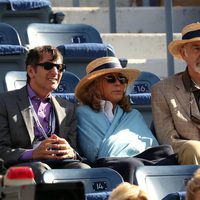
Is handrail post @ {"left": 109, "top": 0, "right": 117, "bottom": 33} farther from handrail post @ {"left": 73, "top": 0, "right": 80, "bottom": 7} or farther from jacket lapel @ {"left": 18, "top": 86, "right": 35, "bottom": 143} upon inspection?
jacket lapel @ {"left": 18, "top": 86, "right": 35, "bottom": 143}

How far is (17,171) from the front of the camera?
12.5ft

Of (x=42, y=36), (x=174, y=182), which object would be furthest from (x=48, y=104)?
(x=42, y=36)

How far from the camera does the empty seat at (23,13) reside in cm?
920

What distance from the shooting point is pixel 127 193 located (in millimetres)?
4781

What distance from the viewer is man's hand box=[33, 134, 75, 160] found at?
6434 mm

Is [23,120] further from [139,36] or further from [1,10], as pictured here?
[139,36]

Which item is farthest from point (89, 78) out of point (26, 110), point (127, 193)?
point (127, 193)

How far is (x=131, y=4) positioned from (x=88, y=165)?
5525mm

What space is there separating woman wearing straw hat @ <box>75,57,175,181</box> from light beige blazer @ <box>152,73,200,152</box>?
10cm

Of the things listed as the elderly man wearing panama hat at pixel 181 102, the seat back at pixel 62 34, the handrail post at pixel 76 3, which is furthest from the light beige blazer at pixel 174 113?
the handrail post at pixel 76 3

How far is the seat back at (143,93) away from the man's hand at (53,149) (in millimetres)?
1130

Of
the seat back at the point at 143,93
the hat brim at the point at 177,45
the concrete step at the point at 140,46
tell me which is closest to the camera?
the hat brim at the point at 177,45

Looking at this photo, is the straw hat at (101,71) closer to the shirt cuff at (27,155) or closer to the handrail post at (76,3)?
the shirt cuff at (27,155)

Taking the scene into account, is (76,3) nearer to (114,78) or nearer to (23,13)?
(23,13)
